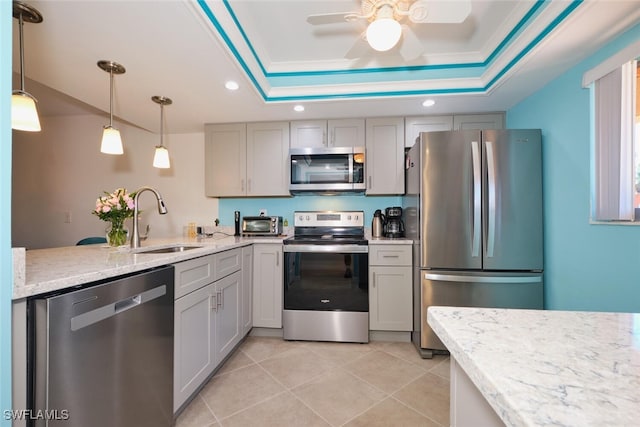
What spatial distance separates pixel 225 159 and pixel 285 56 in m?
1.28

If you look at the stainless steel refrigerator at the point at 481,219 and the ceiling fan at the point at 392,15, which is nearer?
the ceiling fan at the point at 392,15

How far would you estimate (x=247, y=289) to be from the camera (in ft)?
7.89

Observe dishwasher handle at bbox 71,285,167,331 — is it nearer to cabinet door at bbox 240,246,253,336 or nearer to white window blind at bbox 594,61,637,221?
cabinet door at bbox 240,246,253,336

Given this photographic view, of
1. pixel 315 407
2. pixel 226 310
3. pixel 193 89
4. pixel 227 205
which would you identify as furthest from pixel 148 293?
pixel 227 205

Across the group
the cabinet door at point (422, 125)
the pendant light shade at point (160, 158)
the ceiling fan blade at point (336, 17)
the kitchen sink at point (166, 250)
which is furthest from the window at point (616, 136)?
the pendant light shade at point (160, 158)

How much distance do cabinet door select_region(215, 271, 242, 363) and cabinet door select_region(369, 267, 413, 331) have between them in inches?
46.8

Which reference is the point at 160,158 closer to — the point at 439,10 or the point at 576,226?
the point at 439,10

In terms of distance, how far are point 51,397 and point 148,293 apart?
1.48 feet

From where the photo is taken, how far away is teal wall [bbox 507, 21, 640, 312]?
4.84 ft

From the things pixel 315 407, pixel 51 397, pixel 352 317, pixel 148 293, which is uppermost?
pixel 148 293

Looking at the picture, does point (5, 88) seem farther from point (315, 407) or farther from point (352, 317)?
point (352, 317)

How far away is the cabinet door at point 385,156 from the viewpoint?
2.69 metres

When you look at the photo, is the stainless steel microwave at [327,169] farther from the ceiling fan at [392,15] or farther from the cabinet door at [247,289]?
the ceiling fan at [392,15]

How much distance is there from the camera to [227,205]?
10.4 ft
